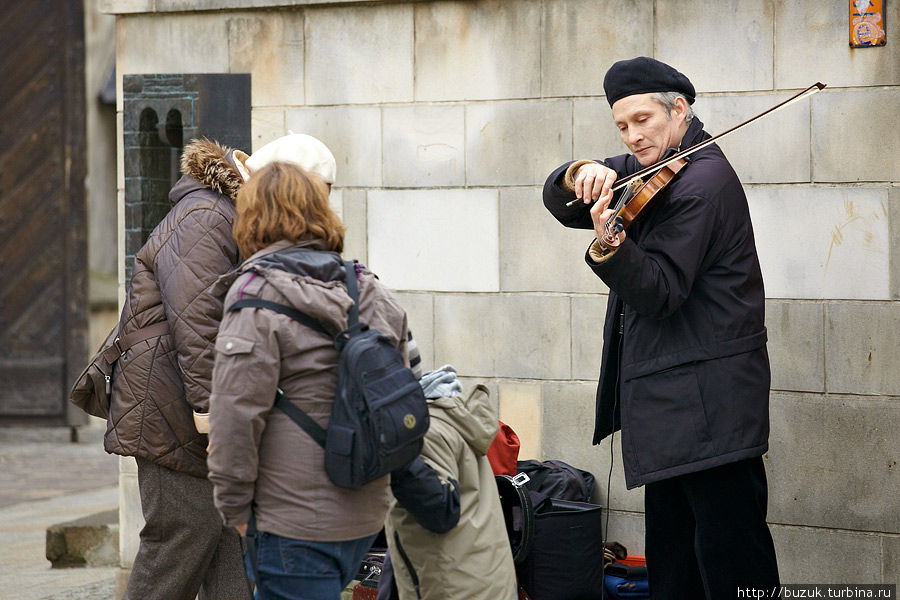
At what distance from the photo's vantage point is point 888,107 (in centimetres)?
444

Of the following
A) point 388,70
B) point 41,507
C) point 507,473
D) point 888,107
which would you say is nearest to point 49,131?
point 41,507

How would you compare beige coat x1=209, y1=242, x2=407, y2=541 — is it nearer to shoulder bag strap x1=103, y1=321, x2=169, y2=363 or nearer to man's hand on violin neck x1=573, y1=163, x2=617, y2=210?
man's hand on violin neck x1=573, y1=163, x2=617, y2=210

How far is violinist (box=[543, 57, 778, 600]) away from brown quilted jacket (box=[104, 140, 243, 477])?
4.02ft

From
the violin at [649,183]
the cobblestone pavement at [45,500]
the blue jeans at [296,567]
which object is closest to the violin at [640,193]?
the violin at [649,183]

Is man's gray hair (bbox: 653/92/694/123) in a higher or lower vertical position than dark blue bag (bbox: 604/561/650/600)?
higher

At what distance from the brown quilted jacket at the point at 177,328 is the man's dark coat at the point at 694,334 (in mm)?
1300

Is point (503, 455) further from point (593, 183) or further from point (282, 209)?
point (282, 209)

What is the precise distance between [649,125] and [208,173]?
1.49 m

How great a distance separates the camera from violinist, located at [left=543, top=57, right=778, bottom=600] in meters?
3.55

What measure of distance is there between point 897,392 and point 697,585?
3.83 feet

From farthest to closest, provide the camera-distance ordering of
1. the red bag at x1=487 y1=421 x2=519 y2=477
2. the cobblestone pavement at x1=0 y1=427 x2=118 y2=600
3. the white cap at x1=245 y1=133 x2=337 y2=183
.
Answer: the cobblestone pavement at x1=0 y1=427 x2=118 y2=600 < the red bag at x1=487 y1=421 x2=519 y2=477 < the white cap at x1=245 y1=133 x2=337 y2=183

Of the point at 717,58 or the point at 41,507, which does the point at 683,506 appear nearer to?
the point at 717,58

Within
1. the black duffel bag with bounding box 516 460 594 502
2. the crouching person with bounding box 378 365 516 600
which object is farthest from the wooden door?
the crouching person with bounding box 378 365 516 600

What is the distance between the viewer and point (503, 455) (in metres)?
4.64
